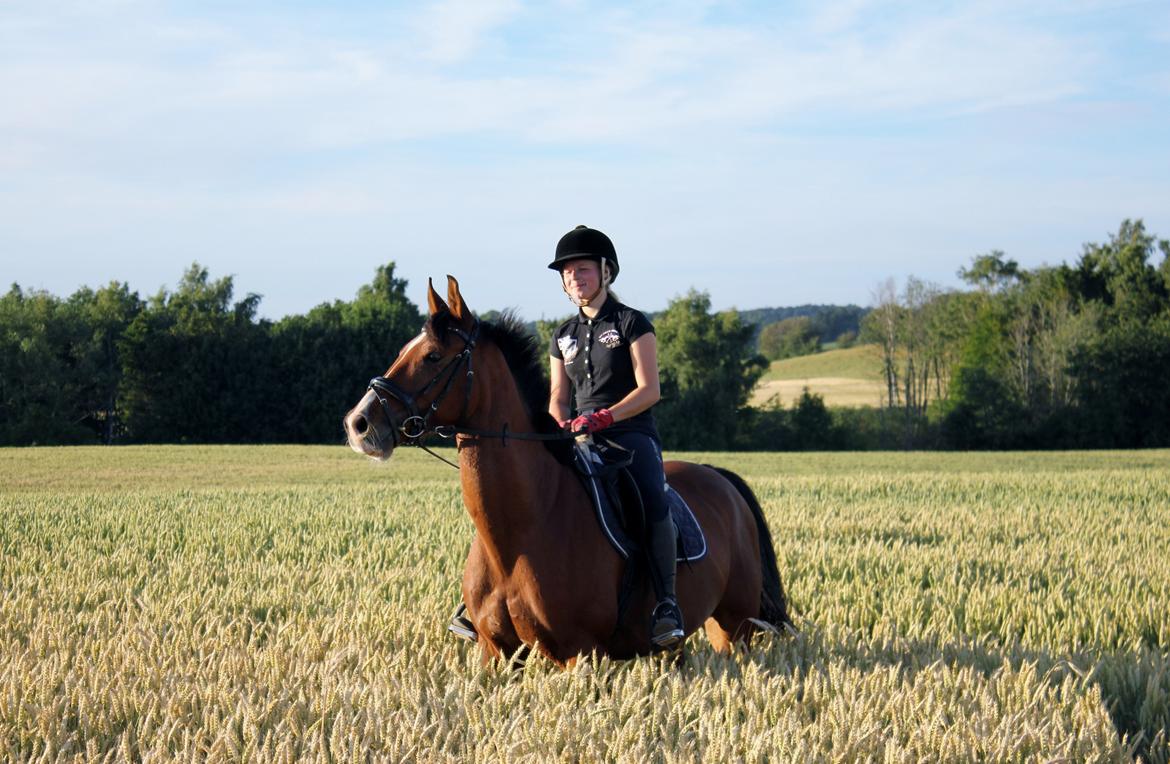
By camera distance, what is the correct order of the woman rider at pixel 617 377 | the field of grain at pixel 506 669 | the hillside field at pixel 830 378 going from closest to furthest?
the field of grain at pixel 506 669, the woman rider at pixel 617 377, the hillside field at pixel 830 378

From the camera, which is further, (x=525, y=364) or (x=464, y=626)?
(x=464, y=626)

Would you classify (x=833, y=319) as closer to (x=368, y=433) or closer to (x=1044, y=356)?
(x=1044, y=356)

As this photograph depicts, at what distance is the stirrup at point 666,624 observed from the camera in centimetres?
521

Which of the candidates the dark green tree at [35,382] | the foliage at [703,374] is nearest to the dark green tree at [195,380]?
the dark green tree at [35,382]

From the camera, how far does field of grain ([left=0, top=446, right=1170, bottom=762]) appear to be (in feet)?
14.3

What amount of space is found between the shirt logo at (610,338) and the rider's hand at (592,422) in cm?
47

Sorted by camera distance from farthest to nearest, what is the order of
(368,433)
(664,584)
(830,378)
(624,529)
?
(830,378) → (624,529) → (664,584) → (368,433)

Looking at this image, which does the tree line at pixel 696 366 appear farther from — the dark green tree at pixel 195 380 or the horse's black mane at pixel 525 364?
the horse's black mane at pixel 525 364

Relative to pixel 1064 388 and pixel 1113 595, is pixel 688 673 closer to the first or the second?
pixel 1113 595

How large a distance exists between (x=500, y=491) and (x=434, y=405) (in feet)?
1.83

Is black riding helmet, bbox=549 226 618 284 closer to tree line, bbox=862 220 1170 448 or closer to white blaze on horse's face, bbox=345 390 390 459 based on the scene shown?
white blaze on horse's face, bbox=345 390 390 459

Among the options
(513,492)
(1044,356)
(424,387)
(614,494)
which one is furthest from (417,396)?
(1044,356)

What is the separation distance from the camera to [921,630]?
24.5ft

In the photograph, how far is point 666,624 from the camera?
5.22 m
